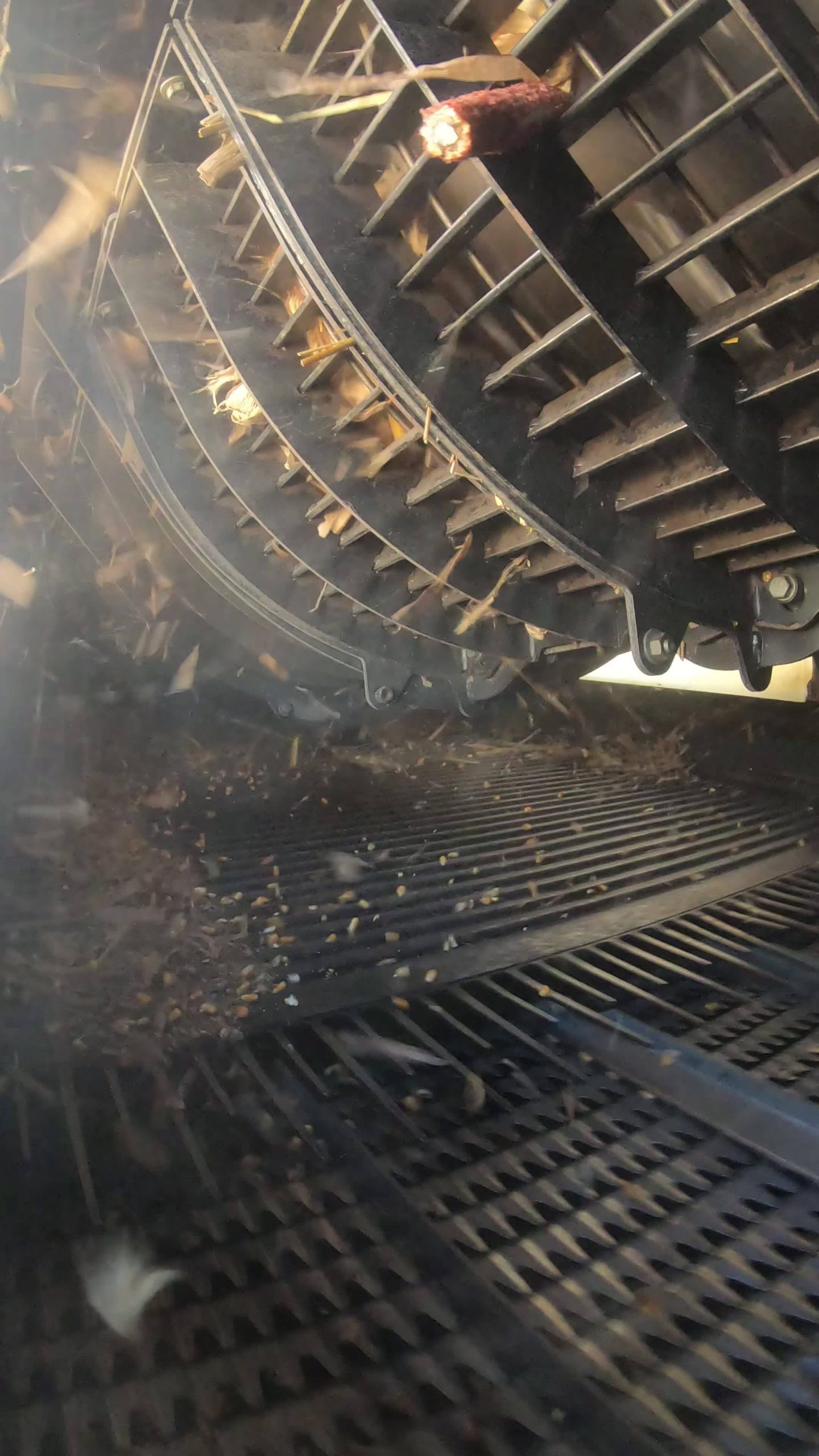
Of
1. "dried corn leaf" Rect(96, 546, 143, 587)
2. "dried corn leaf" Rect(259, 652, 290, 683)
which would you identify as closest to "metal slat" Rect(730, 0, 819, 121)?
"dried corn leaf" Rect(259, 652, 290, 683)

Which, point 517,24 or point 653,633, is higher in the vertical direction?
point 517,24

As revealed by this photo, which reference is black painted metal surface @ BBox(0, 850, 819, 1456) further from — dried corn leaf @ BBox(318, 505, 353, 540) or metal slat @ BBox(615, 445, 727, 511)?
dried corn leaf @ BBox(318, 505, 353, 540)

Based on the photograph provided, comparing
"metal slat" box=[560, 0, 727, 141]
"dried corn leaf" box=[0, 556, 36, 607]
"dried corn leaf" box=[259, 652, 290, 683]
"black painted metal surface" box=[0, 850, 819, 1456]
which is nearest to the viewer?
"black painted metal surface" box=[0, 850, 819, 1456]

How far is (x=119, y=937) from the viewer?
59.5 inches

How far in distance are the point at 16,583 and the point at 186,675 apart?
1.98 feet

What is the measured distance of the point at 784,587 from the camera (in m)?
1.55

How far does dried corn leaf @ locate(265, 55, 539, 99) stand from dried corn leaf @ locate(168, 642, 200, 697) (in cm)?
186

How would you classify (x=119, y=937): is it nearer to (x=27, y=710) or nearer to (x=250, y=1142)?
(x=250, y=1142)

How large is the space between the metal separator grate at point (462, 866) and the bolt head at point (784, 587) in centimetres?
55

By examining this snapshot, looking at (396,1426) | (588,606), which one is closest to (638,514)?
(588,606)

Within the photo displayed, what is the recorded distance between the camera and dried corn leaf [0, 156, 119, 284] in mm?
1731

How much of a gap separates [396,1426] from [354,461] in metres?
1.64

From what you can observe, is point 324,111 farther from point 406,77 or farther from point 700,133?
point 700,133

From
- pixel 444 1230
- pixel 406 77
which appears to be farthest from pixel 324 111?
pixel 444 1230
